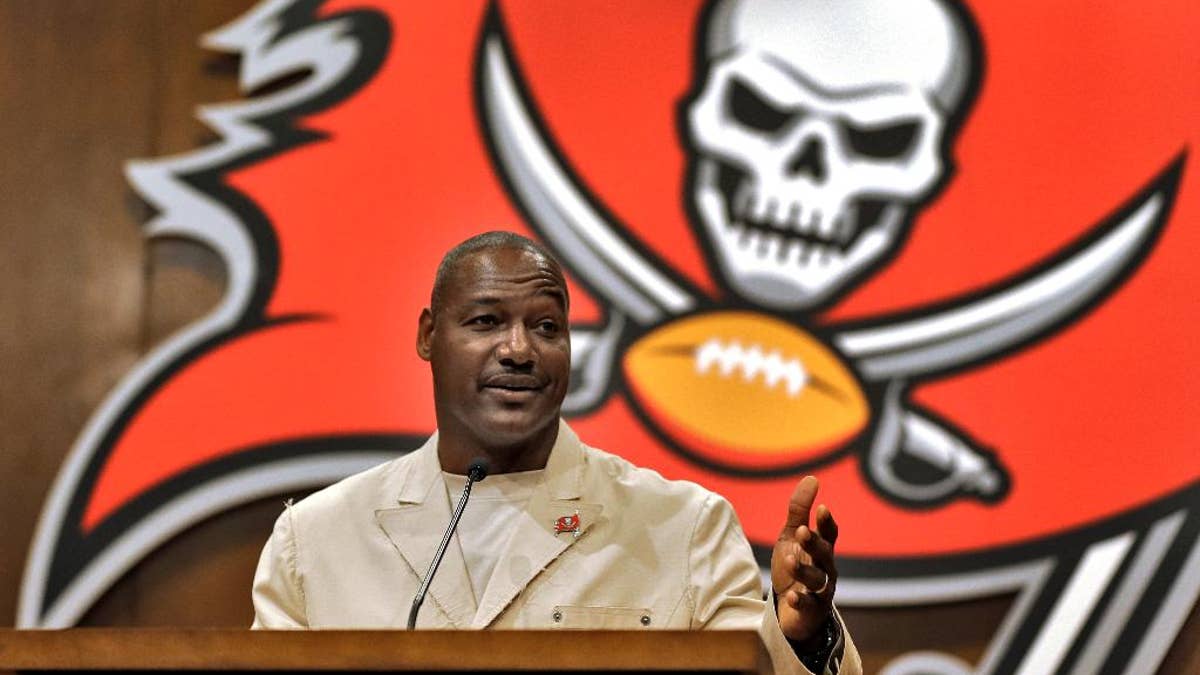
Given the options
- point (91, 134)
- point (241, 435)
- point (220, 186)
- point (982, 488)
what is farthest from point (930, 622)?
point (91, 134)

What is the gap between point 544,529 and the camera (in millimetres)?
2637

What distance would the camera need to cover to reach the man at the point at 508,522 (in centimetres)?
256

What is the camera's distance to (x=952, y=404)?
3.54 m

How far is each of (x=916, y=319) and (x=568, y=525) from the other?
4.26 feet

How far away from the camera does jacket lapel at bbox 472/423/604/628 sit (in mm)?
2539

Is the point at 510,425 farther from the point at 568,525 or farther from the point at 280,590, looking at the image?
the point at 280,590

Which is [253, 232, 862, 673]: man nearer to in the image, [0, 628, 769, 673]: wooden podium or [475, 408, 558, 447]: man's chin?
[475, 408, 558, 447]: man's chin

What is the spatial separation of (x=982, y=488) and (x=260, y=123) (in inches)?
79.5

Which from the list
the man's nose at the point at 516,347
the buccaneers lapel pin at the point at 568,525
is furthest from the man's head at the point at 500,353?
the buccaneers lapel pin at the point at 568,525

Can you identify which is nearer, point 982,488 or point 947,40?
point 982,488

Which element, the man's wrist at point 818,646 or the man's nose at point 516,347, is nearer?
the man's wrist at point 818,646

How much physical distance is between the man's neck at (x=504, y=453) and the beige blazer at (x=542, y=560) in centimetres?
2

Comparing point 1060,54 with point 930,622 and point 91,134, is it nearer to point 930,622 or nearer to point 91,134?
point 930,622

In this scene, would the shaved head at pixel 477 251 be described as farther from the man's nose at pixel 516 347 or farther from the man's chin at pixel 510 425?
the man's chin at pixel 510 425
